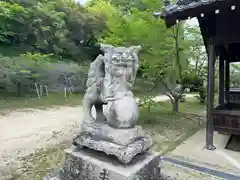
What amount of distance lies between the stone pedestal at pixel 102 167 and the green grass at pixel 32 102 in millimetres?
7250

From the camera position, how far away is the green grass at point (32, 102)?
9273mm

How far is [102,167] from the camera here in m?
2.08

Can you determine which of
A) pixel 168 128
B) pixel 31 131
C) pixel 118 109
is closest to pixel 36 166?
pixel 118 109

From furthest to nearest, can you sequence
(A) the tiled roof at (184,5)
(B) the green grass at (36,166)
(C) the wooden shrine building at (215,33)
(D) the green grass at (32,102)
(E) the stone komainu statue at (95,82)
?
(D) the green grass at (32,102)
(C) the wooden shrine building at (215,33)
(A) the tiled roof at (184,5)
(B) the green grass at (36,166)
(E) the stone komainu statue at (95,82)

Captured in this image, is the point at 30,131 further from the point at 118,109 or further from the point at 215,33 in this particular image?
the point at 215,33

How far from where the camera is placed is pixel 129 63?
212 cm

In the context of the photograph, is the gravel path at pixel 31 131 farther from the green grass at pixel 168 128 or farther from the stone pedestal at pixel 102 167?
the green grass at pixel 168 128

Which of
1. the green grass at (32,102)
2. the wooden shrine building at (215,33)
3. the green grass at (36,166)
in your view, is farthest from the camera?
the green grass at (32,102)

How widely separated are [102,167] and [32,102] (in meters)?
9.35

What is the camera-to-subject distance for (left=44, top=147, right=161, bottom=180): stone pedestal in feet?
6.57

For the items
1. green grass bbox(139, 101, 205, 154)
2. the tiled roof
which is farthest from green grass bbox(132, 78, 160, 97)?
the tiled roof

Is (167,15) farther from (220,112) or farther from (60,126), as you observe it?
(60,126)

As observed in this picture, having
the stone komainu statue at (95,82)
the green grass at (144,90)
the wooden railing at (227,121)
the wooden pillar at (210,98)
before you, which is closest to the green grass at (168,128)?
the wooden pillar at (210,98)

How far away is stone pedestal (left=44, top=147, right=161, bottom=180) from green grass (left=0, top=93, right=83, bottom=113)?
725 centimetres
